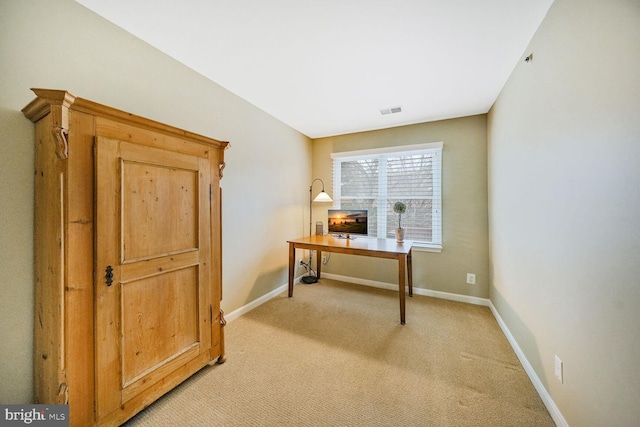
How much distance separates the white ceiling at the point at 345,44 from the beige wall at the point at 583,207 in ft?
1.19

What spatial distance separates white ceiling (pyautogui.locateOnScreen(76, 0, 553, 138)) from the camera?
1463mm

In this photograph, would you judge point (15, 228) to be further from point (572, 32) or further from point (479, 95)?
point (479, 95)

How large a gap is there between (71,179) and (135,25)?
4.18ft

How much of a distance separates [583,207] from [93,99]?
296 cm

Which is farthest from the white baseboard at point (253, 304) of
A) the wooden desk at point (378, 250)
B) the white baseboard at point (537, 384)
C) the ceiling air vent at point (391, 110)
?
the ceiling air vent at point (391, 110)

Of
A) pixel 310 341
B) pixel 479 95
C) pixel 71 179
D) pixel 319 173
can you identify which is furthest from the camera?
pixel 319 173

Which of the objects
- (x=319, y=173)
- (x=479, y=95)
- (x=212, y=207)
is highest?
(x=479, y=95)

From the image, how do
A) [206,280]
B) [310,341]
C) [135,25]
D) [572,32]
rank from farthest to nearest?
[310,341], [206,280], [135,25], [572,32]

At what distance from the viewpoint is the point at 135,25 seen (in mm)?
1621

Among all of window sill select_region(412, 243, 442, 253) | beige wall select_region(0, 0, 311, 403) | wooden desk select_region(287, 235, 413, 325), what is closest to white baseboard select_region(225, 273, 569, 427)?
beige wall select_region(0, 0, 311, 403)

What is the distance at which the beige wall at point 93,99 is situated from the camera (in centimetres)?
120

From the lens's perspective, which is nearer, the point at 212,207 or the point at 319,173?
the point at 212,207

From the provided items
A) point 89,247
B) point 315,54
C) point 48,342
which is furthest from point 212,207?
point 315,54

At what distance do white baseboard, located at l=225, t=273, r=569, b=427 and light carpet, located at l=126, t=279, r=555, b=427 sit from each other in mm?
51
